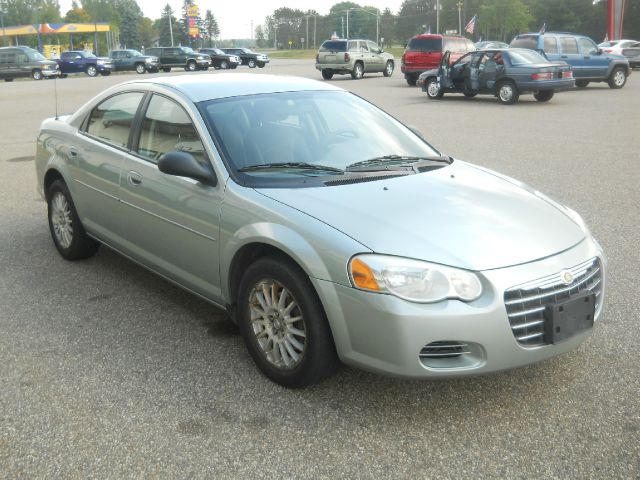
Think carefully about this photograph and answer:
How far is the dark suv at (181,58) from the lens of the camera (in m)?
47.2

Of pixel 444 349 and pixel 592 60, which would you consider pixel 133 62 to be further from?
pixel 444 349

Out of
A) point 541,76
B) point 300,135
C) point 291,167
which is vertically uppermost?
point 541,76

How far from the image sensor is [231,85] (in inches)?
173

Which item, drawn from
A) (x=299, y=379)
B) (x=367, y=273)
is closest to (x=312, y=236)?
(x=367, y=273)

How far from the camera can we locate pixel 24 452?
2.92 meters

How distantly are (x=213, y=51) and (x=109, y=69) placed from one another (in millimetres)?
8608

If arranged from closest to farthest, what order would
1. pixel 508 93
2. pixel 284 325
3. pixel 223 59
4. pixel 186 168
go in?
pixel 284 325 < pixel 186 168 < pixel 508 93 < pixel 223 59

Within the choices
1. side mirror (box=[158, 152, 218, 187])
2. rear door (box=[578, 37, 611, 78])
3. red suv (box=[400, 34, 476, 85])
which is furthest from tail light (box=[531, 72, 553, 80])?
side mirror (box=[158, 152, 218, 187])

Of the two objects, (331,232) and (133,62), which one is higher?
(133,62)

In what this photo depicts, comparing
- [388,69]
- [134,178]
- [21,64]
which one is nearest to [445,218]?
[134,178]

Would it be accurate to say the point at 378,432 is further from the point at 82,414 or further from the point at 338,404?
the point at 82,414

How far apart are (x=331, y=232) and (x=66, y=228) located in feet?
10.6

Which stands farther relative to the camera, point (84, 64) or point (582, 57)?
point (84, 64)

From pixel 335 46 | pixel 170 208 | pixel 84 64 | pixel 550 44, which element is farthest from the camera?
pixel 84 64
